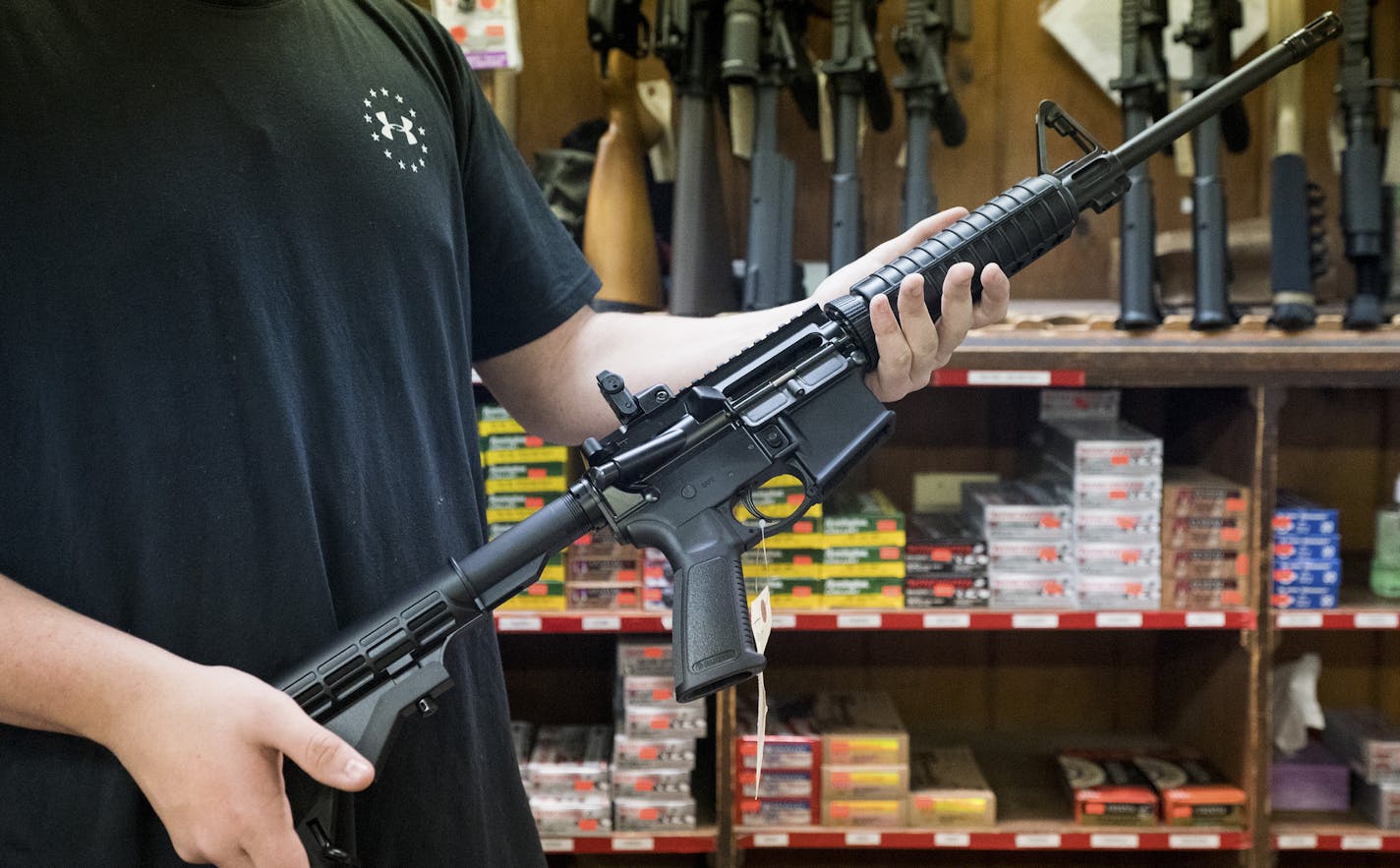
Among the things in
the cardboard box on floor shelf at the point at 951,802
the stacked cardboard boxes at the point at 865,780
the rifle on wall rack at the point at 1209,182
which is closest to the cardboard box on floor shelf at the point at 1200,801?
the cardboard box on floor shelf at the point at 951,802

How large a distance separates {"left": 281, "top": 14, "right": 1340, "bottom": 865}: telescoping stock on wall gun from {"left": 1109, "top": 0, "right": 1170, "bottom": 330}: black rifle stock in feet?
3.41

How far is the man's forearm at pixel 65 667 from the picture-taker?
59 cm

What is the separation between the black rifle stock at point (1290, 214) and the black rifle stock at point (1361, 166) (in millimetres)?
65

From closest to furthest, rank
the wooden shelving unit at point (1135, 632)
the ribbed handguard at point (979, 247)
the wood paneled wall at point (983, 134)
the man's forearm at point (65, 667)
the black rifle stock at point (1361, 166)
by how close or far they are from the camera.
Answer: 1. the man's forearm at point (65, 667)
2. the ribbed handguard at point (979, 247)
3. the wooden shelving unit at point (1135, 632)
4. the black rifle stock at point (1361, 166)
5. the wood paneled wall at point (983, 134)

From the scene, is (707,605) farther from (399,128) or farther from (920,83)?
(920,83)

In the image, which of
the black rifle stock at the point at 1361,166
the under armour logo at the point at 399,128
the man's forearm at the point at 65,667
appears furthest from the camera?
the black rifle stock at the point at 1361,166

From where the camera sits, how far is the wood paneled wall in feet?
7.87

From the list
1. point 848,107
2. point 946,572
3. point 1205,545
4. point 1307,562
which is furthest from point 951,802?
point 848,107

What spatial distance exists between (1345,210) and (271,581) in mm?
2000

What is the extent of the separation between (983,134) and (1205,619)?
43.1 inches


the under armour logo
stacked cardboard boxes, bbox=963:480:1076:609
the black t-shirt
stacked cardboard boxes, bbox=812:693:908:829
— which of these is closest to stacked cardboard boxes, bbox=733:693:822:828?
stacked cardboard boxes, bbox=812:693:908:829

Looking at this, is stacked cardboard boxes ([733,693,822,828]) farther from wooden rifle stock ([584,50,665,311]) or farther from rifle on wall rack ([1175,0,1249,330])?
rifle on wall rack ([1175,0,1249,330])

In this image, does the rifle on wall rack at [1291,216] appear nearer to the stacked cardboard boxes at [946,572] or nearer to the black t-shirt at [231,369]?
the stacked cardboard boxes at [946,572]

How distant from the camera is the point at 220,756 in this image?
0.60 m
